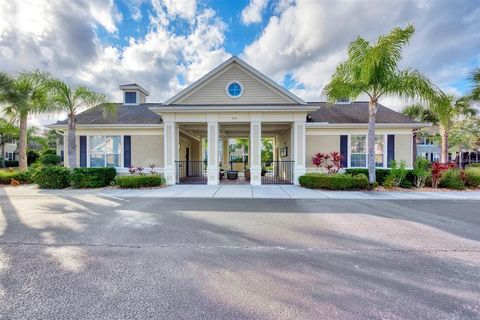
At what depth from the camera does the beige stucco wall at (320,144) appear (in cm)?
1373

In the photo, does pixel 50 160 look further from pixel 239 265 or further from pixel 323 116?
pixel 239 265

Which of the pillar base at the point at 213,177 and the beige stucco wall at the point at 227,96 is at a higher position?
the beige stucco wall at the point at 227,96

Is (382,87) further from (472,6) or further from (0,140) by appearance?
(0,140)

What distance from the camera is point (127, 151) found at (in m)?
14.0

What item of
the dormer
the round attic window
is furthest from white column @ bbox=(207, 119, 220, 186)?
the dormer

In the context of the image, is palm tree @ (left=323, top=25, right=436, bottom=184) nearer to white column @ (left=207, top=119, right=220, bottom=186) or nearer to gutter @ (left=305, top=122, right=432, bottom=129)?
gutter @ (left=305, top=122, right=432, bottom=129)

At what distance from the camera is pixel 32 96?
13.9 meters

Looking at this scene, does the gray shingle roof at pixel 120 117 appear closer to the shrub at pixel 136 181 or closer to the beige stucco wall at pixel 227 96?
the beige stucco wall at pixel 227 96

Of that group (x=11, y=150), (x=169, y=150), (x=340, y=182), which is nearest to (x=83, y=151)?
(x=169, y=150)

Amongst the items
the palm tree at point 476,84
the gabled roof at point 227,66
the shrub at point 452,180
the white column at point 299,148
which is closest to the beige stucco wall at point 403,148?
the shrub at point 452,180

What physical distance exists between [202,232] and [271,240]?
5.06 feet

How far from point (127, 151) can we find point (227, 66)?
25.7 feet

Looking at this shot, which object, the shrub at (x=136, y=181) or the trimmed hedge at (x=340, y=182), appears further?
the shrub at (x=136, y=181)

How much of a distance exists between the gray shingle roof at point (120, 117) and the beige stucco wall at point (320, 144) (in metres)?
9.38
